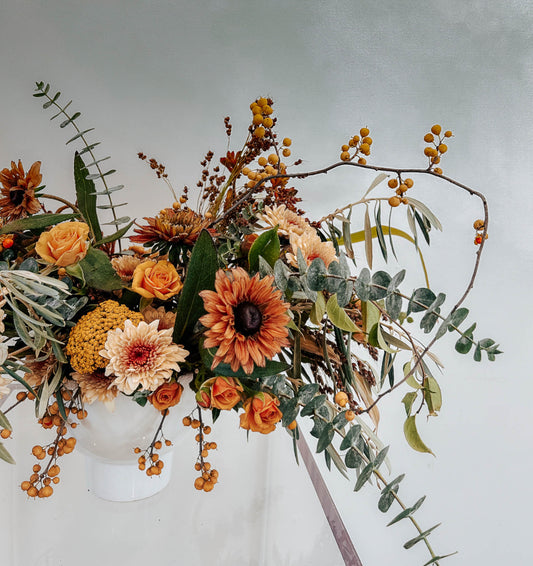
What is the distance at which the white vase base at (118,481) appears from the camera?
62 cm

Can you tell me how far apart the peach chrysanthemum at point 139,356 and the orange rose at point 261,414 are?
86mm

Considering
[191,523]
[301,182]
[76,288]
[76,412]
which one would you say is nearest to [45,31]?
[301,182]

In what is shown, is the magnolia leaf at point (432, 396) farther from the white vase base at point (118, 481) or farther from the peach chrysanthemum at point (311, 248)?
the white vase base at point (118, 481)

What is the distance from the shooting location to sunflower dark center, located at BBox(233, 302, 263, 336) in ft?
1.42

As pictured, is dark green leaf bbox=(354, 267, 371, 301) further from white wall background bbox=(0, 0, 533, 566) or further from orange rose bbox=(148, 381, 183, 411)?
white wall background bbox=(0, 0, 533, 566)

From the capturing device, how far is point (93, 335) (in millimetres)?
472

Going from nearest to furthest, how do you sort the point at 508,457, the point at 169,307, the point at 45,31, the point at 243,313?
the point at 243,313 → the point at 169,307 → the point at 508,457 → the point at 45,31

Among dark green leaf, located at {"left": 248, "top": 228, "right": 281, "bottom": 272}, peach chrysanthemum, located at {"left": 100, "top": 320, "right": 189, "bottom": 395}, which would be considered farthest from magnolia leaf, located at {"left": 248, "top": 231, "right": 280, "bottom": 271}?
peach chrysanthemum, located at {"left": 100, "top": 320, "right": 189, "bottom": 395}

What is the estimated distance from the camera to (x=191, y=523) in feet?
2.39

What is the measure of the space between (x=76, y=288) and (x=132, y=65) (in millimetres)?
802

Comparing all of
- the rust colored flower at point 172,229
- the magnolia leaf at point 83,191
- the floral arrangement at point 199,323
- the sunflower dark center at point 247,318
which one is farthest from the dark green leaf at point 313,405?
the magnolia leaf at point 83,191

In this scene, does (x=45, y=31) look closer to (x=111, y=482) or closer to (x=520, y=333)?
(x=111, y=482)

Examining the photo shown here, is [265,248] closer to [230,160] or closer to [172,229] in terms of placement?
[172,229]

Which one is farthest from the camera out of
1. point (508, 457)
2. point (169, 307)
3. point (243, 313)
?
point (508, 457)
